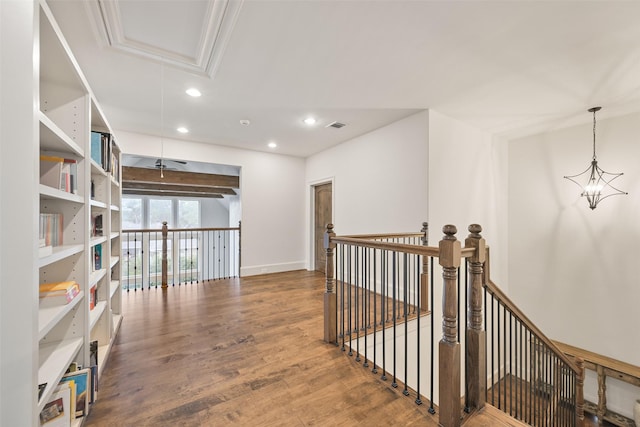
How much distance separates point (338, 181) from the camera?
4984 millimetres

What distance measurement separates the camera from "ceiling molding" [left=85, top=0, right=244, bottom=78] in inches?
69.1

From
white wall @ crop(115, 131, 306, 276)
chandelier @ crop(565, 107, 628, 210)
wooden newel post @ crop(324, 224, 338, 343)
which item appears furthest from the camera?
white wall @ crop(115, 131, 306, 276)

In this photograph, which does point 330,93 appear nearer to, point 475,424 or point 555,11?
point 555,11

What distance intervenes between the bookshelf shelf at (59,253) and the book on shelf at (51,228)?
0.05m

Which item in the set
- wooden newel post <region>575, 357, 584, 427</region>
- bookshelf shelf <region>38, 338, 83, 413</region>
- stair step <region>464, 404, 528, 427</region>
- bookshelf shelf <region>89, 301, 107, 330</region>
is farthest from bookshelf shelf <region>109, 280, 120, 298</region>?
wooden newel post <region>575, 357, 584, 427</region>

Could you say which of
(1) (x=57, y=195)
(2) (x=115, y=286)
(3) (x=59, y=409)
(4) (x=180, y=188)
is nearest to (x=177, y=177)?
(4) (x=180, y=188)

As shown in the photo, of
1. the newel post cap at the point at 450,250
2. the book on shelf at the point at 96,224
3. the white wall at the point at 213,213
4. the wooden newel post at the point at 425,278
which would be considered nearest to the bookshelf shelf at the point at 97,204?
the book on shelf at the point at 96,224

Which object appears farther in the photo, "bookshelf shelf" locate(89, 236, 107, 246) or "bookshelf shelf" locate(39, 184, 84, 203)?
"bookshelf shelf" locate(89, 236, 107, 246)

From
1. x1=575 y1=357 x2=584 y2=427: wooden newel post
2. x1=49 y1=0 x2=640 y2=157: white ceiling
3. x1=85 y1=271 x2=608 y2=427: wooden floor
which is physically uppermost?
x1=49 y1=0 x2=640 y2=157: white ceiling

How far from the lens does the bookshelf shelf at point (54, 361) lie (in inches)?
45.4

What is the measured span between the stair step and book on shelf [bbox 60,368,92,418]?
87.1 inches

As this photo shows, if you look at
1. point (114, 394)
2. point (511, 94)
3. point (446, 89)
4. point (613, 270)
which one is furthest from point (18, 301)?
point (613, 270)

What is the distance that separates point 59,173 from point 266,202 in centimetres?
405

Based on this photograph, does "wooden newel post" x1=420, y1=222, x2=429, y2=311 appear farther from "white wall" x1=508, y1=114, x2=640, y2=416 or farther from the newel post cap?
"white wall" x1=508, y1=114, x2=640, y2=416
